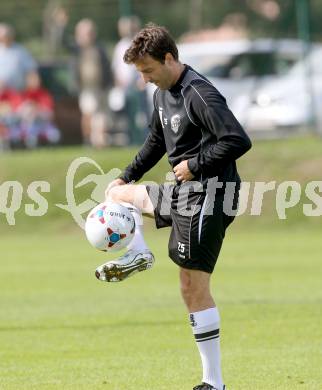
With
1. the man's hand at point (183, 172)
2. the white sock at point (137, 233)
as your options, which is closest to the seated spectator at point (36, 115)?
the white sock at point (137, 233)

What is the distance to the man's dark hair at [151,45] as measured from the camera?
7.29m

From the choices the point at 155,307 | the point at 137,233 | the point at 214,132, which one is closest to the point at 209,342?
the point at 137,233

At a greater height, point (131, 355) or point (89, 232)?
point (89, 232)

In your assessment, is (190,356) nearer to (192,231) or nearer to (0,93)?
(192,231)

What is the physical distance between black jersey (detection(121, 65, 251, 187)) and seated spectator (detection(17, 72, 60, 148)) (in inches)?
619

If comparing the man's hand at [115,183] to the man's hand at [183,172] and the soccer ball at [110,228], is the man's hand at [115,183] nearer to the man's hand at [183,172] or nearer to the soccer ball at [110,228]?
the soccer ball at [110,228]

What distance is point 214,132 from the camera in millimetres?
7238

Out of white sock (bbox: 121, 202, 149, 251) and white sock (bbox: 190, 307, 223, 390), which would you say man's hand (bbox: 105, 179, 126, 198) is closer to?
white sock (bbox: 121, 202, 149, 251)

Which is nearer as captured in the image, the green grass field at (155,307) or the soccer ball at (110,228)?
the soccer ball at (110,228)

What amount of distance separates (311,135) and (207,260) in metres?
16.2

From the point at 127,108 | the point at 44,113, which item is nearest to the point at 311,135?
the point at 127,108

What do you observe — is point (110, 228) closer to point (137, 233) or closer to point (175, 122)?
point (137, 233)

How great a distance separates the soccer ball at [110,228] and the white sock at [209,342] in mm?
701

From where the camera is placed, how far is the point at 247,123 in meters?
23.4
